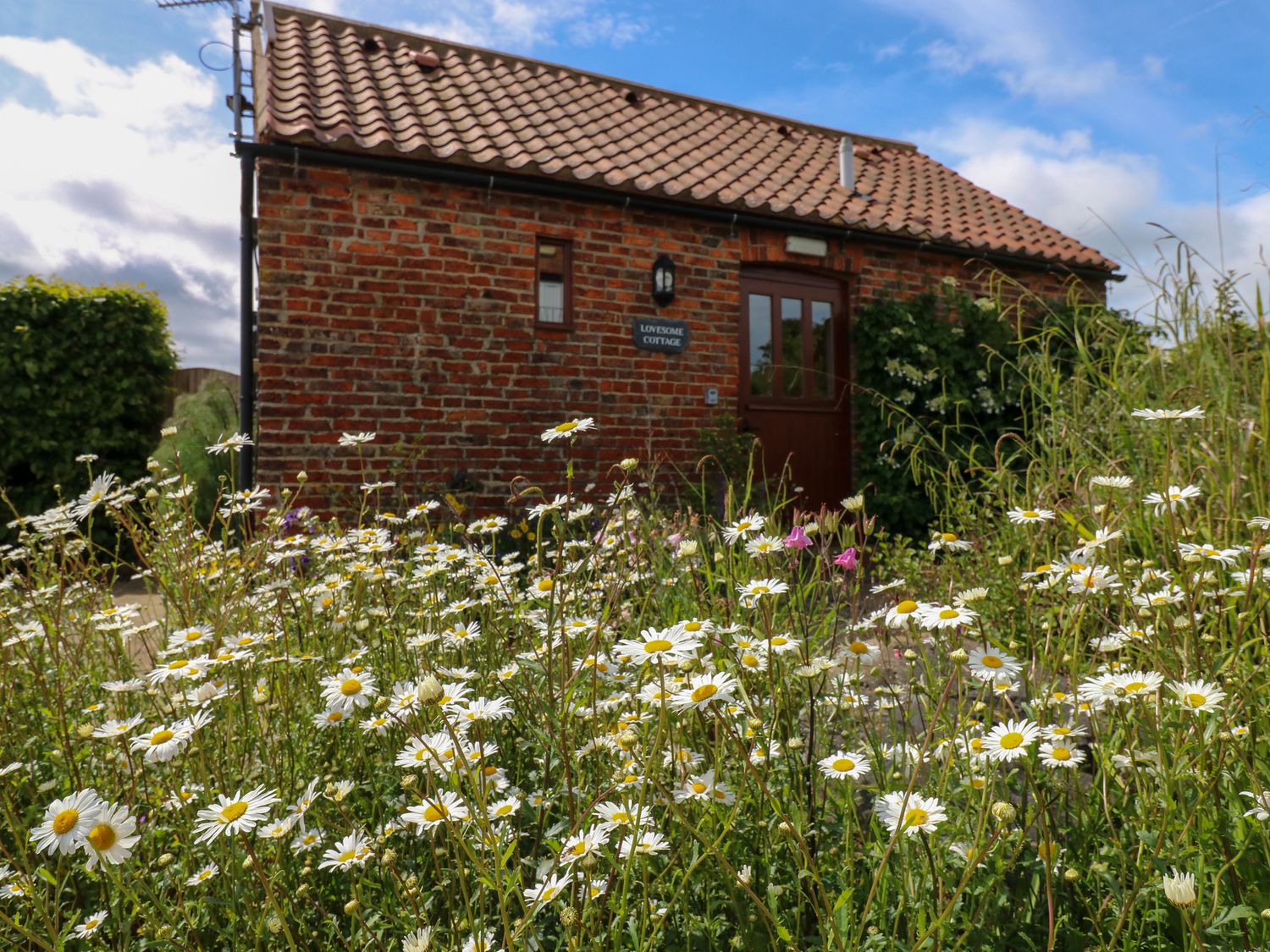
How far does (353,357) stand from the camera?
636 cm

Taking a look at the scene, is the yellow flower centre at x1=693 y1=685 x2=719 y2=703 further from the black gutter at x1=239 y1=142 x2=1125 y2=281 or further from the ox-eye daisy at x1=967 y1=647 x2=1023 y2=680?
the black gutter at x1=239 y1=142 x2=1125 y2=281

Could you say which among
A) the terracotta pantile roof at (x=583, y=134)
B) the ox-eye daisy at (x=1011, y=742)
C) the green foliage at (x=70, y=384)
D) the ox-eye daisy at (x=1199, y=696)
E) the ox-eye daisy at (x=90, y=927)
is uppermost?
the terracotta pantile roof at (x=583, y=134)

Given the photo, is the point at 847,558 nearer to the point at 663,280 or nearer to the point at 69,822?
the point at 69,822

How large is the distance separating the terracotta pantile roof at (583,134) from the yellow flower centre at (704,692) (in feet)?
19.7

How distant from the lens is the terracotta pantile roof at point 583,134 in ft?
21.9

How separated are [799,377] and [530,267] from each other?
9.67ft

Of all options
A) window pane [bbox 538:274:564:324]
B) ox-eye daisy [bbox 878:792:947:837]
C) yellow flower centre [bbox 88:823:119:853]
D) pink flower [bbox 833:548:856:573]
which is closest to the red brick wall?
window pane [bbox 538:274:564:324]

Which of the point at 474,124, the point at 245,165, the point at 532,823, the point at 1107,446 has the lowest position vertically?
the point at 532,823

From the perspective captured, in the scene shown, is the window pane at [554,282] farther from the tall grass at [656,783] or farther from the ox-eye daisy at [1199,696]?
the ox-eye daisy at [1199,696]

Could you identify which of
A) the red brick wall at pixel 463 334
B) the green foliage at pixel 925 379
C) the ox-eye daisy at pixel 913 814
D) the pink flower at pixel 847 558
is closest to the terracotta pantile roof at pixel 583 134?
the red brick wall at pixel 463 334

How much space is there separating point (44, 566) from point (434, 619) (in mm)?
2149

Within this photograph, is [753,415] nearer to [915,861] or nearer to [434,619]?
[434,619]

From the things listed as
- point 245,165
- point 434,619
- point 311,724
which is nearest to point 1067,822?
point 434,619

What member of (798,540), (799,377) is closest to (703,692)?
(798,540)
